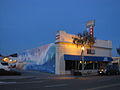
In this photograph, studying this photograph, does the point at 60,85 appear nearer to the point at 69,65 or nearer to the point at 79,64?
the point at 69,65

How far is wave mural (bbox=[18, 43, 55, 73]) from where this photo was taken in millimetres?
34500

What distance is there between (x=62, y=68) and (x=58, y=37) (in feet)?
17.8

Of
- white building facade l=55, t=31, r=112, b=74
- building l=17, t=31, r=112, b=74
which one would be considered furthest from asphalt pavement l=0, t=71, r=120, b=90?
building l=17, t=31, r=112, b=74

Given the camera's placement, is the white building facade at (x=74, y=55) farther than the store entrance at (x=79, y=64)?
No

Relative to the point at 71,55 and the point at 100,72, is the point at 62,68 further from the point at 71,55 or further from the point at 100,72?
the point at 100,72

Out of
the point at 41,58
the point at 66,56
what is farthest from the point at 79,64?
the point at 41,58

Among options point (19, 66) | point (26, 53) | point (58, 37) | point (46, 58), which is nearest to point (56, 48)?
point (58, 37)

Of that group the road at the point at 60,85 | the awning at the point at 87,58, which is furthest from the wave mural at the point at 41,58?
the road at the point at 60,85

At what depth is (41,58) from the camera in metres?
38.4

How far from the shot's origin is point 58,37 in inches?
1300

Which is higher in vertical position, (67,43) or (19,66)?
(67,43)

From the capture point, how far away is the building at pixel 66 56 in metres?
32.9

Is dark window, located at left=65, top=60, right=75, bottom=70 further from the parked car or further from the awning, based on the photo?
the parked car

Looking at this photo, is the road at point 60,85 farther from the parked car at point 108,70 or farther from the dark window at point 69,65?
the dark window at point 69,65
